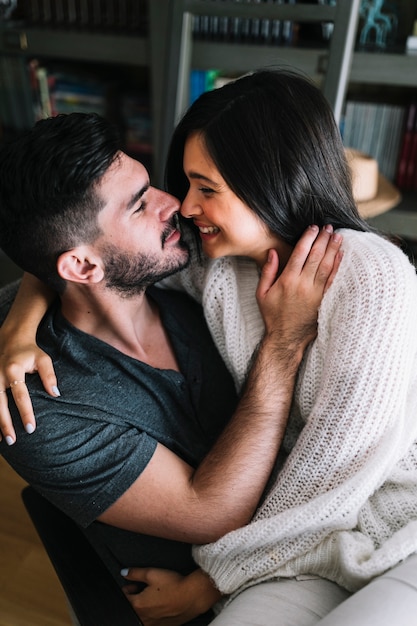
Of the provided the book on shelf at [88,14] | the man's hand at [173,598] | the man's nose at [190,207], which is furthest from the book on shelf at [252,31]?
the man's hand at [173,598]

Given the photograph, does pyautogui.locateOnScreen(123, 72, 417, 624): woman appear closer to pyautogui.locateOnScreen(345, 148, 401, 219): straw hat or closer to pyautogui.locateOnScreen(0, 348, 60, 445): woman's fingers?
pyautogui.locateOnScreen(0, 348, 60, 445): woman's fingers

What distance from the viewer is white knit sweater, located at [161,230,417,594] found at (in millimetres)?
963

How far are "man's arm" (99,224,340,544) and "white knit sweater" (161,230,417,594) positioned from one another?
1.3 inches

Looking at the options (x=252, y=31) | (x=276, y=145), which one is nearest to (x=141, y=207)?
(x=276, y=145)

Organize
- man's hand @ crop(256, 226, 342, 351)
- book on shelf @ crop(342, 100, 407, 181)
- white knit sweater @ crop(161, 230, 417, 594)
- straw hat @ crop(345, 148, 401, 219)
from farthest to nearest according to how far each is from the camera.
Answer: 1. book on shelf @ crop(342, 100, 407, 181)
2. straw hat @ crop(345, 148, 401, 219)
3. man's hand @ crop(256, 226, 342, 351)
4. white knit sweater @ crop(161, 230, 417, 594)

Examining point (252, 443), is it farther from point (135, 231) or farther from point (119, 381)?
point (135, 231)

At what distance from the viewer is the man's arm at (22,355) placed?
40.0 inches

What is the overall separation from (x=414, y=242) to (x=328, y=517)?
1.68m

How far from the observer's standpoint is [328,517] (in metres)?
0.99

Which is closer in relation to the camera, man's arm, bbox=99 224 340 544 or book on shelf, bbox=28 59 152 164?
man's arm, bbox=99 224 340 544

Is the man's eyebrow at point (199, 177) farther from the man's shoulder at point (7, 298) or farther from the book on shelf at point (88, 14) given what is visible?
the book on shelf at point (88, 14)

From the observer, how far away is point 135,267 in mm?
1156

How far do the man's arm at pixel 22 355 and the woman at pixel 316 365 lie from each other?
0.37 meters

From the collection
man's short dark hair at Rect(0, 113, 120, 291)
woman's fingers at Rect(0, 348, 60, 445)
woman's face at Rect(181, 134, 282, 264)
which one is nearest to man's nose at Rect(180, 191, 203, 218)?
woman's face at Rect(181, 134, 282, 264)
